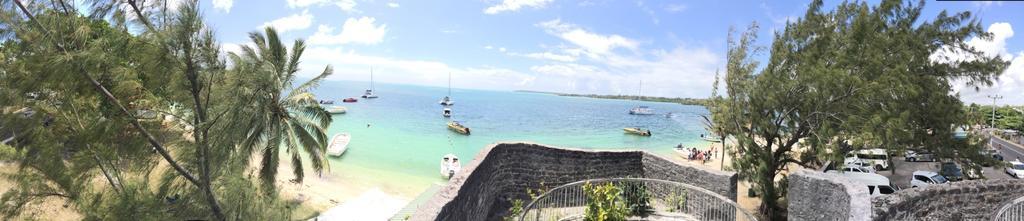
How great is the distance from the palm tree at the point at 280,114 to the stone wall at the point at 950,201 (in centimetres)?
1048

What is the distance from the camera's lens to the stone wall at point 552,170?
25.6 ft

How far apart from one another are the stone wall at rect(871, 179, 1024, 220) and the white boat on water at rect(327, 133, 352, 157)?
25370 mm

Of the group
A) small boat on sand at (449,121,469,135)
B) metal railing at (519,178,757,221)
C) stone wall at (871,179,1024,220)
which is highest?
stone wall at (871,179,1024,220)

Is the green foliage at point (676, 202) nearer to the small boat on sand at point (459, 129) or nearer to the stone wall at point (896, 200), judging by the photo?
the stone wall at point (896, 200)

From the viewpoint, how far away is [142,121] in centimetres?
685

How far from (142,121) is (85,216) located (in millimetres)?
2215

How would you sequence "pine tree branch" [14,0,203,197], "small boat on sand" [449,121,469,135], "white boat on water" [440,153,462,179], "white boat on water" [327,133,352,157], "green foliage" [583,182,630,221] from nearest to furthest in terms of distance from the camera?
"pine tree branch" [14,0,203,197], "green foliage" [583,182,630,221], "white boat on water" [440,153,462,179], "white boat on water" [327,133,352,157], "small boat on sand" [449,121,469,135]

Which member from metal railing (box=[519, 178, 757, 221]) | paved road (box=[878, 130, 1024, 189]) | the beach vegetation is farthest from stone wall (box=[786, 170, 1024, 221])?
the beach vegetation

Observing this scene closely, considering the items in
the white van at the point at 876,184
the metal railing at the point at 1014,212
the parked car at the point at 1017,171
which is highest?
the metal railing at the point at 1014,212

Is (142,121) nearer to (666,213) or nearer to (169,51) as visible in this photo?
(169,51)

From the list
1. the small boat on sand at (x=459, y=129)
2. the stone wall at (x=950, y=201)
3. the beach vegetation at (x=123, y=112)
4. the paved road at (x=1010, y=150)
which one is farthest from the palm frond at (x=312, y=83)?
the paved road at (x=1010, y=150)

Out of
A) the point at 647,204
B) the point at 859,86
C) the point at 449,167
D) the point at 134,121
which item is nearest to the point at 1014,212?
the point at 859,86

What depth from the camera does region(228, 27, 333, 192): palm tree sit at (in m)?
10.3

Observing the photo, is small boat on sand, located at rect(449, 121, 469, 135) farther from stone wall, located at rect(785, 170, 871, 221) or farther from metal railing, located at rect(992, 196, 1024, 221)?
metal railing, located at rect(992, 196, 1024, 221)
